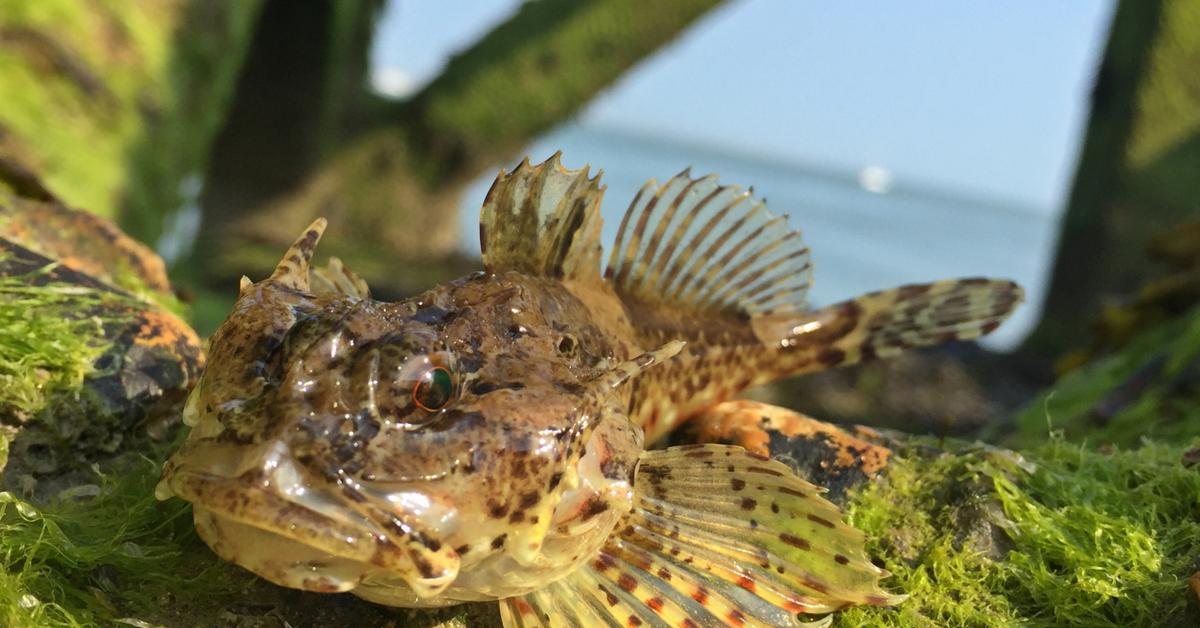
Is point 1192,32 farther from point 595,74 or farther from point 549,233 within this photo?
point 549,233

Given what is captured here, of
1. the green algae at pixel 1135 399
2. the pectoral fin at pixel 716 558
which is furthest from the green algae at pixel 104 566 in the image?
the green algae at pixel 1135 399

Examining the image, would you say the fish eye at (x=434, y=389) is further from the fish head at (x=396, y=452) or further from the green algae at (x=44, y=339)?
the green algae at (x=44, y=339)

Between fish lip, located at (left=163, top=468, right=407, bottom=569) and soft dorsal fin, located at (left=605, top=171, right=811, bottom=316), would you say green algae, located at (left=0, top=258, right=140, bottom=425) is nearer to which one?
fish lip, located at (left=163, top=468, right=407, bottom=569)

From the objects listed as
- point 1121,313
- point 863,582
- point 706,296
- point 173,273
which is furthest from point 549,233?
point 173,273

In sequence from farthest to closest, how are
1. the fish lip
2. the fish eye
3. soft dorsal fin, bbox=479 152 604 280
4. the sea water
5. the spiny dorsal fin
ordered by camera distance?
the sea water < soft dorsal fin, bbox=479 152 604 280 < the spiny dorsal fin < the fish eye < the fish lip

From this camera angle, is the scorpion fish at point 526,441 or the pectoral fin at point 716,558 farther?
the pectoral fin at point 716,558

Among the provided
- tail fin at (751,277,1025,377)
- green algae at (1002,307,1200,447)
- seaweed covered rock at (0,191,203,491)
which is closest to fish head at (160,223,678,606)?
seaweed covered rock at (0,191,203,491)
